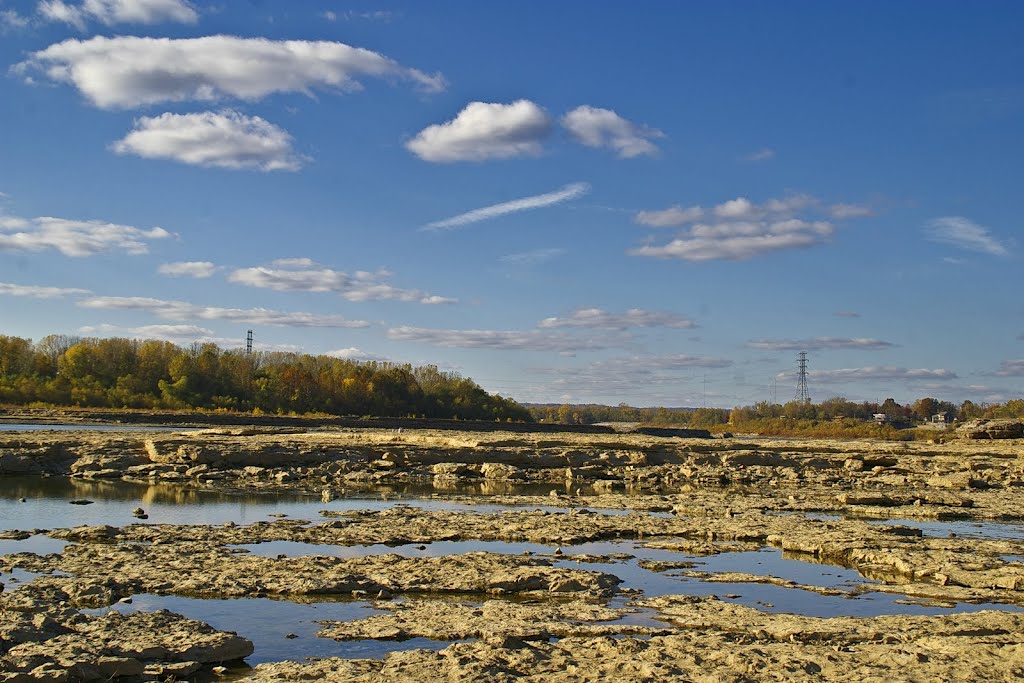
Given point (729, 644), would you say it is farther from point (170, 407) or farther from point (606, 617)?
point (170, 407)

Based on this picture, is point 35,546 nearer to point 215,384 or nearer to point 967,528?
point 967,528

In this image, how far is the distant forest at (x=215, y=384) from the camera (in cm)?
9038

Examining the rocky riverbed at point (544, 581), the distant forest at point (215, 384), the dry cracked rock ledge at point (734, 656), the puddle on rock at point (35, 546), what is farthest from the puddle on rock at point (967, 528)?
the distant forest at point (215, 384)

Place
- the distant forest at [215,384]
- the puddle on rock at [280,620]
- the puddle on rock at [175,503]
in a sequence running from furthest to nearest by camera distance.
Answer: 1. the distant forest at [215,384]
2. the puddle on rock at [175,503]
3. the puddle on rock at [280,620]

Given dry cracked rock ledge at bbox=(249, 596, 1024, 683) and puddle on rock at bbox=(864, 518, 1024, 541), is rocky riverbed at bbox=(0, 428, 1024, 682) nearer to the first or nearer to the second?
dry cracked rock ledge at bbox=(249, 596, 1024, 683)

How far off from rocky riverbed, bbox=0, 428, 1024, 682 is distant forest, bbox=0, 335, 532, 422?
208ft

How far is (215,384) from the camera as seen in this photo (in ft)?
324

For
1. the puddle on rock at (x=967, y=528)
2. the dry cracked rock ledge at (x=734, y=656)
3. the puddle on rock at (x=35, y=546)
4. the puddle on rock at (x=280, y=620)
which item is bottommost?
the puddle on rock at (x=967, y=528)

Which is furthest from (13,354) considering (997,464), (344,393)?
→ (997,464)

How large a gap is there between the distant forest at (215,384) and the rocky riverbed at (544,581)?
208ft

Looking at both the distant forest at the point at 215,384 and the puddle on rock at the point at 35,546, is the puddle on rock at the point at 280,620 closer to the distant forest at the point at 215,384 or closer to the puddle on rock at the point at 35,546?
the puddle on rock at the point at 35,546

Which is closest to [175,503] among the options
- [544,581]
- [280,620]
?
[280,620]

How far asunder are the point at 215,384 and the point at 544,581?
9126 cm

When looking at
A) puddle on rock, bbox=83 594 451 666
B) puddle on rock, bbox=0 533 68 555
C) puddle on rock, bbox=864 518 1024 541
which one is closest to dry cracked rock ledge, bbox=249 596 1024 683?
puddle on rock, bbox=83 594 451 666
